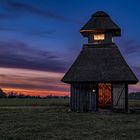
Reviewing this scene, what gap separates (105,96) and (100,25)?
27.8 ft

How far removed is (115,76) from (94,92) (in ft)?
9.19

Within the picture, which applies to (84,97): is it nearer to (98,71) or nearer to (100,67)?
(98,71)

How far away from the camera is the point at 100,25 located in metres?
40.6

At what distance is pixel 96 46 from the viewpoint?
40.9 meters

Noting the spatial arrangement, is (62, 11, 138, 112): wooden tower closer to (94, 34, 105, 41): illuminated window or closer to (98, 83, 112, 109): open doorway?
(94, 34, 105, 41): illuminated window

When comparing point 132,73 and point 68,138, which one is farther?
point 132,73

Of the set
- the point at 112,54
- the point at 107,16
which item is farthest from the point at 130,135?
the point at 107,16

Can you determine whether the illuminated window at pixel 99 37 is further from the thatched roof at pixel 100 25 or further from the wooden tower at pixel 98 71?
the thatched roof at pixel 100 25

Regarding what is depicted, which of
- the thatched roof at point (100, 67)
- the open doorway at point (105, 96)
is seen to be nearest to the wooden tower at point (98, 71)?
the thatched roof at point (100, 67)

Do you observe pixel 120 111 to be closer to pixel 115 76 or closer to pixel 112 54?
pixel 115 76

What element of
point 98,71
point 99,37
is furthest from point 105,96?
point 99,37

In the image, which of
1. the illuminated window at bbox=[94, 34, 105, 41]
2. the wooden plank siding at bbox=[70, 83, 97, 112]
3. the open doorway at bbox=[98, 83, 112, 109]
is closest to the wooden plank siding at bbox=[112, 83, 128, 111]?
the wooden plank siding at bbox=[70, 83, 97, 112]

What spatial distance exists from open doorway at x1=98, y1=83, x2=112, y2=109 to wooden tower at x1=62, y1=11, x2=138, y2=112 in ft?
12.8

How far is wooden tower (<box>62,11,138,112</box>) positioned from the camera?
37.0m
